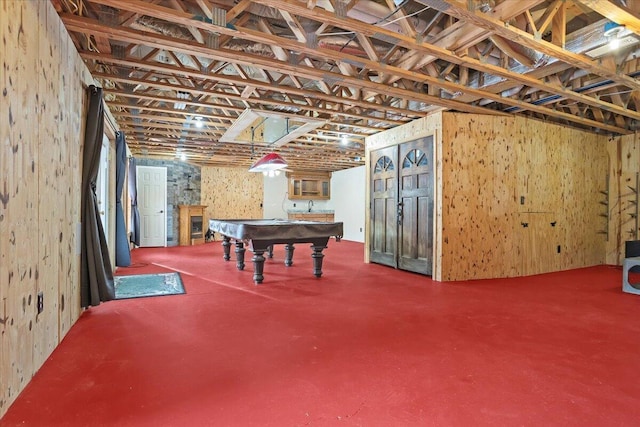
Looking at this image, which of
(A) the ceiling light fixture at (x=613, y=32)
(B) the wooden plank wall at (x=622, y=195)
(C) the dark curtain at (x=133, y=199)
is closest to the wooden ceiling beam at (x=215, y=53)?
(A) the ceiling light fixture at (x=613, y=32)

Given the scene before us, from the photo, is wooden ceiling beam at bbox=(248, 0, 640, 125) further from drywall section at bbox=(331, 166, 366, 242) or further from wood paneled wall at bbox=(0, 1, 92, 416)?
drywall section at bbox=(331, 166, 366, 242)

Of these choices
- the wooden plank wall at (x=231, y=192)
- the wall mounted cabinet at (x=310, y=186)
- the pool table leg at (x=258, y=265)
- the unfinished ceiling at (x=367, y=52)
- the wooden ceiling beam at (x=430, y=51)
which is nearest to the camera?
the wooden ceiling beam at (x=430, y=51)

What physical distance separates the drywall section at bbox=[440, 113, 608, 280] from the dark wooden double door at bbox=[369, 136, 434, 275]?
0.35 m

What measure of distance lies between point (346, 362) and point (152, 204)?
870 cm

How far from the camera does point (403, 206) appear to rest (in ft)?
18.9

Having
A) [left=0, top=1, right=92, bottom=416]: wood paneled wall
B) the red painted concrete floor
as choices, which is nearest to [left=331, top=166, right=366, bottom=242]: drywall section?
the red painted concrete floor

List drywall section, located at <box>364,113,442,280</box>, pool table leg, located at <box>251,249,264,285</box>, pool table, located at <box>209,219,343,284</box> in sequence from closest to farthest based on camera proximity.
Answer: pool table, located at <box>209,219,343,284</box> < pool table leg, located at <box>251,249,264,285</box> < drywall section, located at <box>364,113,442,280</box>

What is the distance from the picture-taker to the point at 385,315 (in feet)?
11.2

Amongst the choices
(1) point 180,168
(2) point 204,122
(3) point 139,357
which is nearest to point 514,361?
(3) point 139,357

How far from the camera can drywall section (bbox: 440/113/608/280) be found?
16.4ft

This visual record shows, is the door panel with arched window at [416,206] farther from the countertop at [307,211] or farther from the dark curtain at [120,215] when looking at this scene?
the countertop at [307,211]

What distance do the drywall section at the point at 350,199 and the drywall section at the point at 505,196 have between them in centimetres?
543

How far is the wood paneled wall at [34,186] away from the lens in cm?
176

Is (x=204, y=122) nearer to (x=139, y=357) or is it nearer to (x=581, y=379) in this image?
(x=139, y=357)
